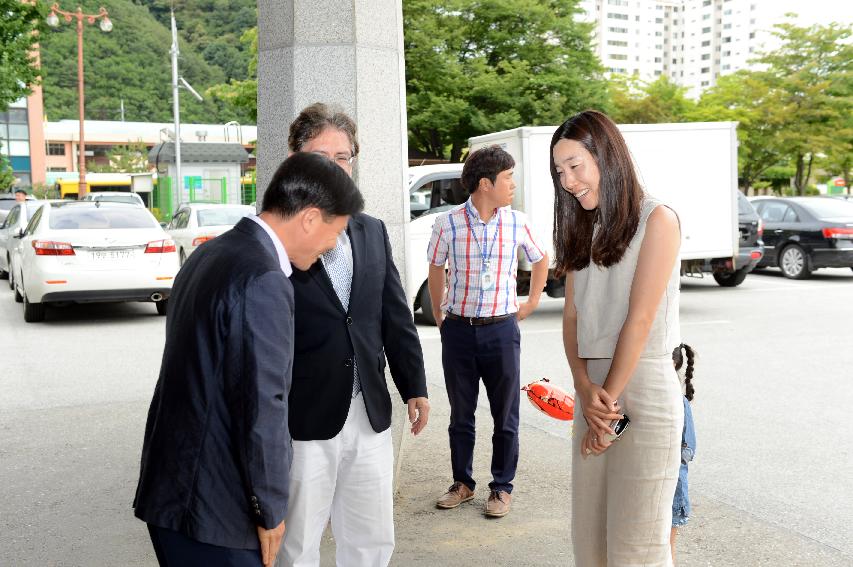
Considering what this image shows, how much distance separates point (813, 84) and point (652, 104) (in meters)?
7.98

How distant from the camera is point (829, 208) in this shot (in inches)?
673

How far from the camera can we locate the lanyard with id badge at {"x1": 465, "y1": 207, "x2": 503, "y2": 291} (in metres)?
4.59

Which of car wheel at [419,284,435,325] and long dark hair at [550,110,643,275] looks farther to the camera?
car wheel at [419,284,435,325]

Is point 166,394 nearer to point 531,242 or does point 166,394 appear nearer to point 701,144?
point 531,242

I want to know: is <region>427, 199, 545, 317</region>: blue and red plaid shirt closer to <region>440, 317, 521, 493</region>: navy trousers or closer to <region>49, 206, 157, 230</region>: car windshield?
<region>440, 317, 521, 493</region>: navy trousers

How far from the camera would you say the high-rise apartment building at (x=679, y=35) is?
5837 inches

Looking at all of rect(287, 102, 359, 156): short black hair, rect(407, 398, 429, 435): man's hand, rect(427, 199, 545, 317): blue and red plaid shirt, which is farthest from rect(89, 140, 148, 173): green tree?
rect(407, 398, 429, 435): man's hand

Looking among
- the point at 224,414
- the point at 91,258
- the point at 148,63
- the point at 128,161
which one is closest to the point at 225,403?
the point at 224,414

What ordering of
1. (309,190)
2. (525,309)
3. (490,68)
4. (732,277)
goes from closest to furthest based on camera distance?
1. (309,190)
2. (525,309)
3. (732,277)
4. (490,68)

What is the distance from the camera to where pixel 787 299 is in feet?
45.3

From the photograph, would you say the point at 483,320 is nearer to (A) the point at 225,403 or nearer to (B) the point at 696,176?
(A) the point at 225,403

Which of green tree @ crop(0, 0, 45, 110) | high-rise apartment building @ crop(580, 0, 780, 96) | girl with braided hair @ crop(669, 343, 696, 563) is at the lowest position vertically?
girl with braided hair @ crop(669, 343, 696, 563)

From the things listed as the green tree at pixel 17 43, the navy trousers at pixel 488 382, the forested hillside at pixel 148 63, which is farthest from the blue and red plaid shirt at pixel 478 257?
the forested hillside at pixel 148 63

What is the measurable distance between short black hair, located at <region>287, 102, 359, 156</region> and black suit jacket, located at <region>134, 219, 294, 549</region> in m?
1.22
